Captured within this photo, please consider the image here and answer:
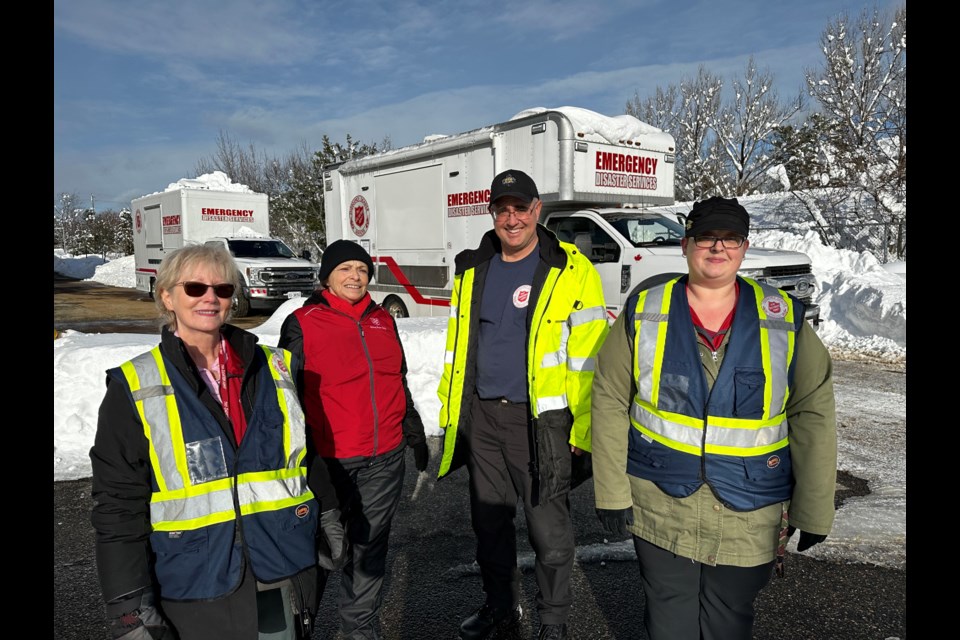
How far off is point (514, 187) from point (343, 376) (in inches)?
46.0

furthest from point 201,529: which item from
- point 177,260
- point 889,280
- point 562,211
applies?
point 889,280

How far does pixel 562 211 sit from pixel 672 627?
713cm

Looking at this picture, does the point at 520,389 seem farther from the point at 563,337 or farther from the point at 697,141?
the point at 697,141

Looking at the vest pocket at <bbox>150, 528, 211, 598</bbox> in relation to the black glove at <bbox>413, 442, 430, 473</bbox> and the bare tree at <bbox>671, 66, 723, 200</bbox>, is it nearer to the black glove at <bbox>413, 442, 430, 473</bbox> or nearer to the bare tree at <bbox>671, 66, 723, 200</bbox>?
the black glove at <bbox>413, 442, 430, 473</bbox>

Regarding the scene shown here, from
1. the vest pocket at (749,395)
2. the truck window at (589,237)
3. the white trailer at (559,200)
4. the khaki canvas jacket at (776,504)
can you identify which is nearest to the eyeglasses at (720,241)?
the khaki canvas jacket at (776,504)

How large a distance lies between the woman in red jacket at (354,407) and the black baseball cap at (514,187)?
2.31ft

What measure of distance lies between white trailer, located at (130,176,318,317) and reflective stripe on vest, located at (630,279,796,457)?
14.1m

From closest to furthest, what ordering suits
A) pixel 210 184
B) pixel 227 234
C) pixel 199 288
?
pixel 199 288
pixel 227 234
pixel 210 184

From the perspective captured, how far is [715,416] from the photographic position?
2.04m

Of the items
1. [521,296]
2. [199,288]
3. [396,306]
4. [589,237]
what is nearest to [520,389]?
[521,296]

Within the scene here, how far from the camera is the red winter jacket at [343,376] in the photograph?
8.73ft

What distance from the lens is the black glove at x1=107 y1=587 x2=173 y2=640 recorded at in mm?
1606

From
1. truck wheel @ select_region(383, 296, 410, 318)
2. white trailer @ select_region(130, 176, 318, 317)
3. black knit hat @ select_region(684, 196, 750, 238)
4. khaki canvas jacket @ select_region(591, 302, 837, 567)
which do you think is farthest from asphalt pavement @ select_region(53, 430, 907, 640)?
white trailer @ select_region(130, 176, 318, 317)
